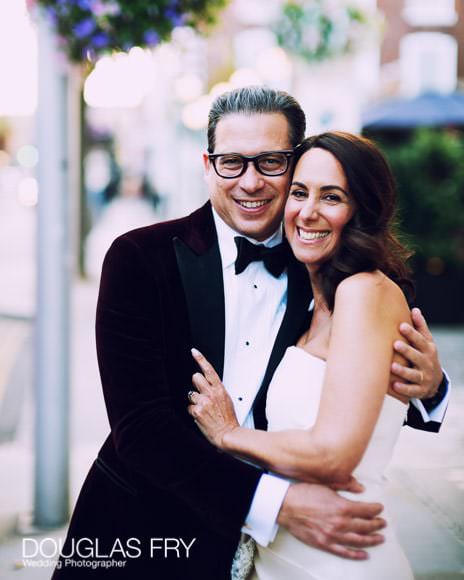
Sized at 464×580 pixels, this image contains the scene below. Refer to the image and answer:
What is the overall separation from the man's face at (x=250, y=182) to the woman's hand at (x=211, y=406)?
489 mm

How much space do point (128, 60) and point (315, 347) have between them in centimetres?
237

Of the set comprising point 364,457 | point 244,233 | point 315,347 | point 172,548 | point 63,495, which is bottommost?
point 63,495

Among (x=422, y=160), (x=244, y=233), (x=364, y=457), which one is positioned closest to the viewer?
(x=364, y=457)

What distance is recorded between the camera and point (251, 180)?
87.9 inches

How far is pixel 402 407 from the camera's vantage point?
6.79 feet

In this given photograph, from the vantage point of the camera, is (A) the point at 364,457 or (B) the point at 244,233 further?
(B) the point at 244,233

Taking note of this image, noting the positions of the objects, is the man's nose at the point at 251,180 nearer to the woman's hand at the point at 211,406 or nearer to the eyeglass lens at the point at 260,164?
the eyeglass lens at the point at 260,164

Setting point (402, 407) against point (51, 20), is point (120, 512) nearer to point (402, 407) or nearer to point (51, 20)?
point (402, 407)

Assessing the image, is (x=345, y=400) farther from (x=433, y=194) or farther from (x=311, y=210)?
(x=433, y=194)

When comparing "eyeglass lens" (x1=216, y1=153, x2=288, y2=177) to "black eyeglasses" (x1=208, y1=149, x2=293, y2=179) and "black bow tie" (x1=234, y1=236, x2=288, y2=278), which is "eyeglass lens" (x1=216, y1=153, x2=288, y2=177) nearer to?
"black eyeglasses" (x1=208, y1=149, x2=293, y2=179)

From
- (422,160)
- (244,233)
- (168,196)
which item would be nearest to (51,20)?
(244,233)

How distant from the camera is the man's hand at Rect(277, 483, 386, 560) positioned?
75.6 inches

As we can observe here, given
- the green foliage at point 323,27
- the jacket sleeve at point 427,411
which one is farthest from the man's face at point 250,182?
the green foliage at point 323,27

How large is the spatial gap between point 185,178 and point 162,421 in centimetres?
1777
